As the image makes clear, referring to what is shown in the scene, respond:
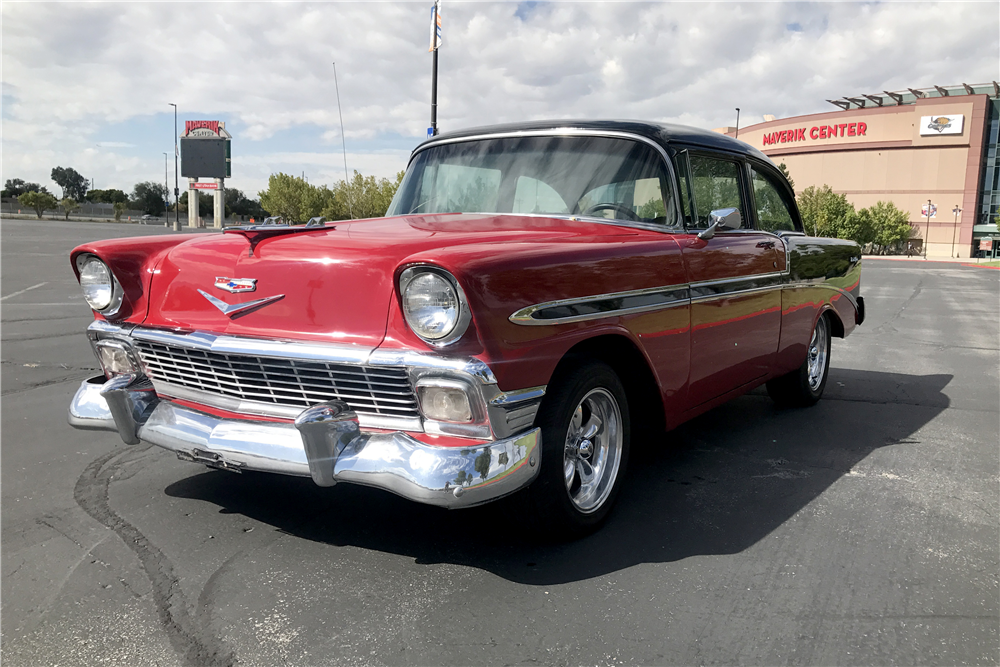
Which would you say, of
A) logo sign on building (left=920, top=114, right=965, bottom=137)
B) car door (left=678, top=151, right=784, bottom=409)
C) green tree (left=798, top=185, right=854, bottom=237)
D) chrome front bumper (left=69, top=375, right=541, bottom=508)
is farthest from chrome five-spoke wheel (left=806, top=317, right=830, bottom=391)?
logo sign on building (left=920, top=114, right=965, bottom=137)

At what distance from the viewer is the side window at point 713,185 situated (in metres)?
3.84

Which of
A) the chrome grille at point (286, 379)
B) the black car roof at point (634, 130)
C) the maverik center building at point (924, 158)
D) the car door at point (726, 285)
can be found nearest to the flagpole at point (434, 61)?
the black car roof at point (634, 130)

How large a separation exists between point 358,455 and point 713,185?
258 centimetres

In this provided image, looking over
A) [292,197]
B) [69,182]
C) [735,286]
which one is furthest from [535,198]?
[69,182]

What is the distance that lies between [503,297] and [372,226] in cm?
118

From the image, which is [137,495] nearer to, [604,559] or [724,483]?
[604,559]

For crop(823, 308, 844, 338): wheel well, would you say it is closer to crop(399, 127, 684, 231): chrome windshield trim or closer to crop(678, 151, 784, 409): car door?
crop(678, 151, 784, 409): car door

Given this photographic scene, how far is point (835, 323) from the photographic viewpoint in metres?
5.70

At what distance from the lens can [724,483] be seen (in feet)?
12.1

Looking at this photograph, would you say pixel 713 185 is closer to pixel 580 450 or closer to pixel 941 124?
pixel 580 450

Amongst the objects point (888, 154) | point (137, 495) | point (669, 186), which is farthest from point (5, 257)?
point (888, 154)

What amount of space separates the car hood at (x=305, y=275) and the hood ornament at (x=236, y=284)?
0.01 m

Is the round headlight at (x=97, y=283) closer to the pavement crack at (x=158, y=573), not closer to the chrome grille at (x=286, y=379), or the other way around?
the chrome grille at (x=286, y=379)

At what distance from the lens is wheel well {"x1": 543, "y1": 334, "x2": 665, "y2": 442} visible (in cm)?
287
